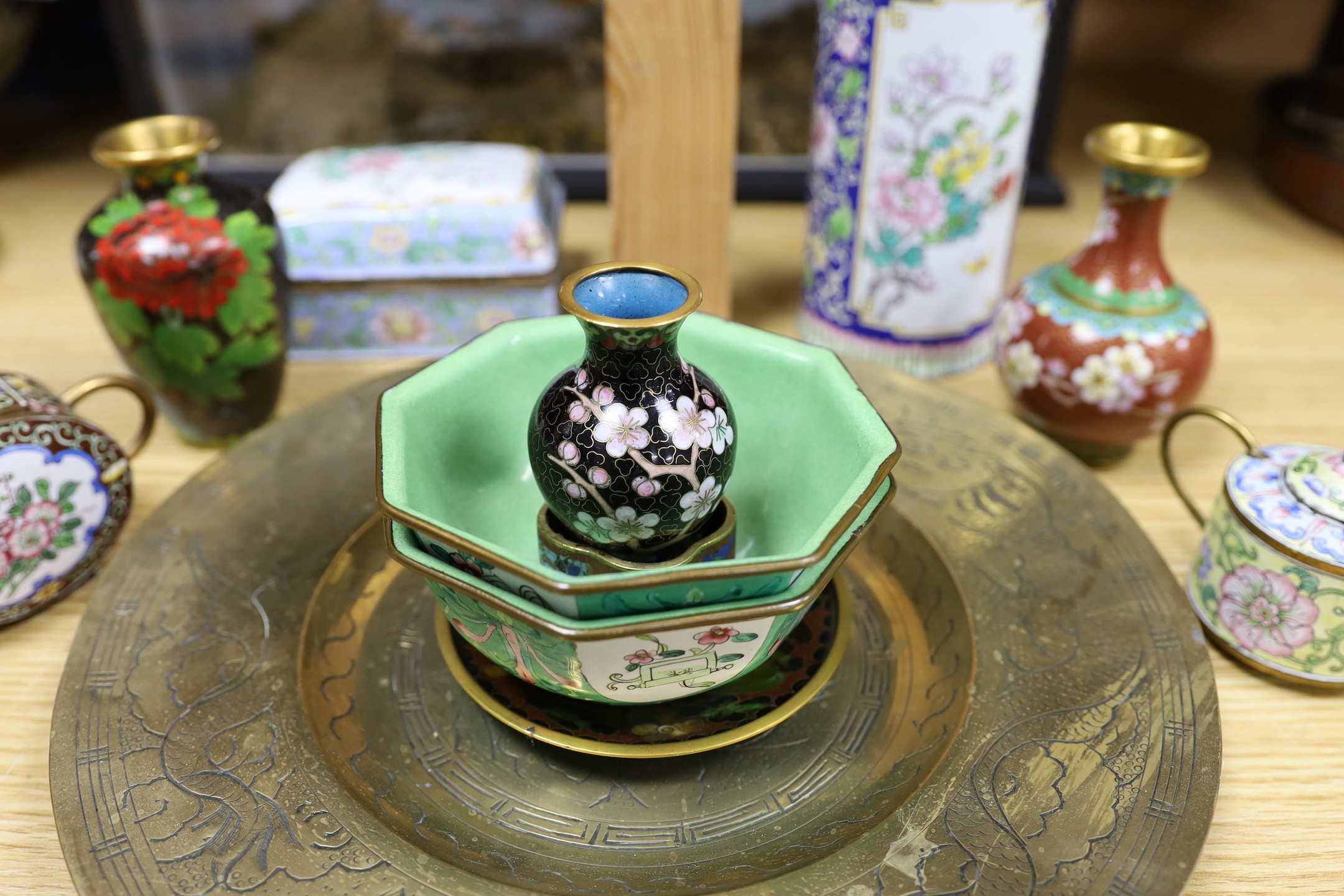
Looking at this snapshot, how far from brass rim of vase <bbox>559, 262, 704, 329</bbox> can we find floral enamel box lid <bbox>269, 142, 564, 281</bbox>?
48 centimetres

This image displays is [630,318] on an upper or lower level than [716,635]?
upper

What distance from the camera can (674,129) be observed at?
1062mm

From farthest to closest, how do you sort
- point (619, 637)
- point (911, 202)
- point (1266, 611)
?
1. point (911, 202)
2. point (1266, 611)
3. point (619, 637)

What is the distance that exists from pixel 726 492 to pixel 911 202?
431 millimetres

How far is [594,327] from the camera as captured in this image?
58cm

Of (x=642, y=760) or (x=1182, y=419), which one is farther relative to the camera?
(x=1182, y=419)

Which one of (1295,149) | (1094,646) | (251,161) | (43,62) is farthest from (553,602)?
(43,62)

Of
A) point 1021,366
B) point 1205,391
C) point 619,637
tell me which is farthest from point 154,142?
point 1205,391

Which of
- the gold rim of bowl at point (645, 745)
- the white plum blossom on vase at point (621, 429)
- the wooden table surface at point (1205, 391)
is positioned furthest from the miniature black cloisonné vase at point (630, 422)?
the wooden table surface at point (1205, 391)

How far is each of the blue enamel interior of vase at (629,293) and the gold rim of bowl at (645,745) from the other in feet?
0.80

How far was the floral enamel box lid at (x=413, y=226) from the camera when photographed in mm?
1073

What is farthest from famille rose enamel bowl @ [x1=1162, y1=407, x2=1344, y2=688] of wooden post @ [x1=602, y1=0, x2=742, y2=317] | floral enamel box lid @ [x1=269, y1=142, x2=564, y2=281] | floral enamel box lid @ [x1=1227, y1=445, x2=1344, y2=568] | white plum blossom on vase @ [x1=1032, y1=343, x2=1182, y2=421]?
floral enamel box lid @ [x1=269, y1=142, x2=564, y2=281]

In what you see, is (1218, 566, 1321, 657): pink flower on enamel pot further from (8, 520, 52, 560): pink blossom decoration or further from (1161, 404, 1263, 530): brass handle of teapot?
(8, 520, 52, 560): pink blossom decoration

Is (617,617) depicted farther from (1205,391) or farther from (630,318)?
(1205,391)
